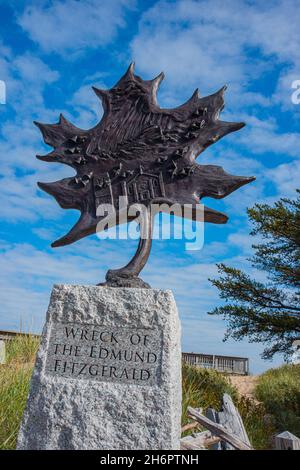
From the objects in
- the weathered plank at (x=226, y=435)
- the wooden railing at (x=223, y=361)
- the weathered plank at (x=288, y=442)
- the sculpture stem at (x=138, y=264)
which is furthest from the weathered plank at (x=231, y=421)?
the wooden railing at (x=223, y=361)

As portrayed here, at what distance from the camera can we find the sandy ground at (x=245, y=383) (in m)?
14.0

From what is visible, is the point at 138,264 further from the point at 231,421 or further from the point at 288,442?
the point at 231,421

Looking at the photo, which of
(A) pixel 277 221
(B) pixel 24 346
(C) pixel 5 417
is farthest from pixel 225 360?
(C) pixel 5 417

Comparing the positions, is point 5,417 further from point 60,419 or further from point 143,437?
point 143,437

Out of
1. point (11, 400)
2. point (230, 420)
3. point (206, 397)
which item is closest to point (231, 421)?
point (230, 420)

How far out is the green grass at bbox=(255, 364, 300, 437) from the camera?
9.85 meters

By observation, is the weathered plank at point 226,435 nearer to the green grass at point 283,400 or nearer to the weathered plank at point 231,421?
the weathered plank at point 231,421

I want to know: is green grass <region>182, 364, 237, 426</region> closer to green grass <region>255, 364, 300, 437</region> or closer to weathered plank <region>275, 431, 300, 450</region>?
green grass <region>255, 364, 300, 437</region>

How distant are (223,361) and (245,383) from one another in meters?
2.52

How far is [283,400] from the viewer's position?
11.5 metres

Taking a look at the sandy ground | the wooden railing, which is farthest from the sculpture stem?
the wooden railing

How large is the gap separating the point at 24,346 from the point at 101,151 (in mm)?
6771

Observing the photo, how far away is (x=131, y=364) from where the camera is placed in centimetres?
378

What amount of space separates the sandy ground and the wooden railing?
88 cm
